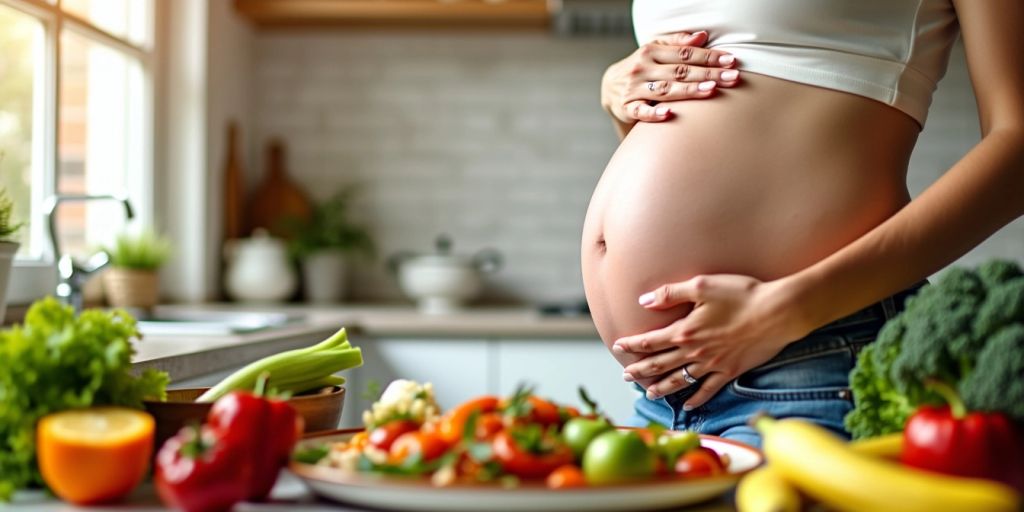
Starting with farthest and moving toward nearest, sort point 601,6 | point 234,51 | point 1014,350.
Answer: point 234,51 < point 601,6 < point 1014,350

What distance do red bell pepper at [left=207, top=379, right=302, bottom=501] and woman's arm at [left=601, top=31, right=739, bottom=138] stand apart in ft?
2.06

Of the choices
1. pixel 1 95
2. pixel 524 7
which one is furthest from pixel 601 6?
pixel 1 95

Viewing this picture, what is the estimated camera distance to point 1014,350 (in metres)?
0.73

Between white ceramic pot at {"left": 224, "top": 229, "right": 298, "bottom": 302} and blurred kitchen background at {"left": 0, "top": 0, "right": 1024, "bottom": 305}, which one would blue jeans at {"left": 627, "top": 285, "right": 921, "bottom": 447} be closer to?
blurred kitchen background at {"left": 0, "top": 0, "right": 1024, "bottom": 305}

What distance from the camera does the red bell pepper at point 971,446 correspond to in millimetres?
720

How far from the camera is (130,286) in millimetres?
2598

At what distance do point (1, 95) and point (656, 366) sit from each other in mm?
1640

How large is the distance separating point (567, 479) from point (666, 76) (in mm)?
→ 660

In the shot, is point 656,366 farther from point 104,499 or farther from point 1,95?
point 1,95

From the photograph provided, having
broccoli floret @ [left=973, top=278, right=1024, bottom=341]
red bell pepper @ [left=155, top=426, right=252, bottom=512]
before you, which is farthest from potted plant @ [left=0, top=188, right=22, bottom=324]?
broccoli floret @ [left=973, top=278, right=1024, bottom=341]

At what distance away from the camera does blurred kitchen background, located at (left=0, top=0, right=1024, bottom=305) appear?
2.98 meters

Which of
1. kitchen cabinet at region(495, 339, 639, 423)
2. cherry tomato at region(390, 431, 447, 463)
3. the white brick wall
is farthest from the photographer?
the white brick wall

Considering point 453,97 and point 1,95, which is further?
point 453,97

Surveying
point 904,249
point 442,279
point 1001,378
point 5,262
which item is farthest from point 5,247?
point 442,279
